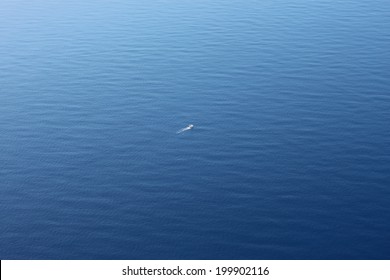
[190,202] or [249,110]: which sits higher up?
[249,110]

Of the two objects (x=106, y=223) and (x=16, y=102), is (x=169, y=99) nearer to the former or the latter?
(x=16, y=102)

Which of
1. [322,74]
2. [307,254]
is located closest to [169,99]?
[322,74]

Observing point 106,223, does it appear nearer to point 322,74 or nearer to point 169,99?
point 169,99

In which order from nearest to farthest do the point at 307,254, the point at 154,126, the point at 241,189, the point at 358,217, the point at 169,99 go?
the point at 307,254, the point at 358,217, the point at 241,189, the point at 154,126, the point at 169,99

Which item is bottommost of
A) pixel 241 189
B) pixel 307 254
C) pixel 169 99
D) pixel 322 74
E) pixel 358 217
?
pixel 307 254

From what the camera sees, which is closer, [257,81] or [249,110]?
[249,110]

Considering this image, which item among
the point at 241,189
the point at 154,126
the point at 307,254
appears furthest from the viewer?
the point at 154,126

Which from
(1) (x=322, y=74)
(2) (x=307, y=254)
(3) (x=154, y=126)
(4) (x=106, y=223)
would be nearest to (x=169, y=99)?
(3) (x=154, y=126)
